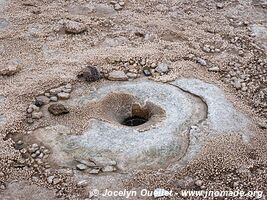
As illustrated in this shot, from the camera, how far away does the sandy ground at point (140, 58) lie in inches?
124

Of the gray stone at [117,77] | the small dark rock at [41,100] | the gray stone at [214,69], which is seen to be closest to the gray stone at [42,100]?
the small dark rock at [41,100]

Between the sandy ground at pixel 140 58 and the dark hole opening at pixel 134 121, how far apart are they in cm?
46

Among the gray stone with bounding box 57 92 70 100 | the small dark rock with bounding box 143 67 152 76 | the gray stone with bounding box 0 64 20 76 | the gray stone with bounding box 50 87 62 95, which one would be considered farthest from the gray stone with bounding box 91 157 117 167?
the gray stone with bounding box 0 64 20 76

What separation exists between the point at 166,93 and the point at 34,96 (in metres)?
1.12

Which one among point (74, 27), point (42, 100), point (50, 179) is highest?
point (74, 27)

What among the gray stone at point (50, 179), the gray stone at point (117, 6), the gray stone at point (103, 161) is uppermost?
the gray stone at point (117, 6)

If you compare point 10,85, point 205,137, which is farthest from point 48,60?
point 205,137

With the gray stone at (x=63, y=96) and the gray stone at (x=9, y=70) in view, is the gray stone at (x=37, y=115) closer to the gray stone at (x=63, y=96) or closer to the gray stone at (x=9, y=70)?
the gray stone at (x=63, y=96)

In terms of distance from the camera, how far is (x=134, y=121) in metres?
3.82

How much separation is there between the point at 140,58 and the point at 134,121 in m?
0.81

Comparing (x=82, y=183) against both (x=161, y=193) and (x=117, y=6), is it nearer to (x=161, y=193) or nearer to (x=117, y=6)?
(x=161, y=193)

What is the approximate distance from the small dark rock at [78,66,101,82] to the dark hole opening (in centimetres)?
51

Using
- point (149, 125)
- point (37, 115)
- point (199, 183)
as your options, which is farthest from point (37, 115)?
point (199, 183)

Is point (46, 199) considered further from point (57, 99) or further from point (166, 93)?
point (166, 93)
